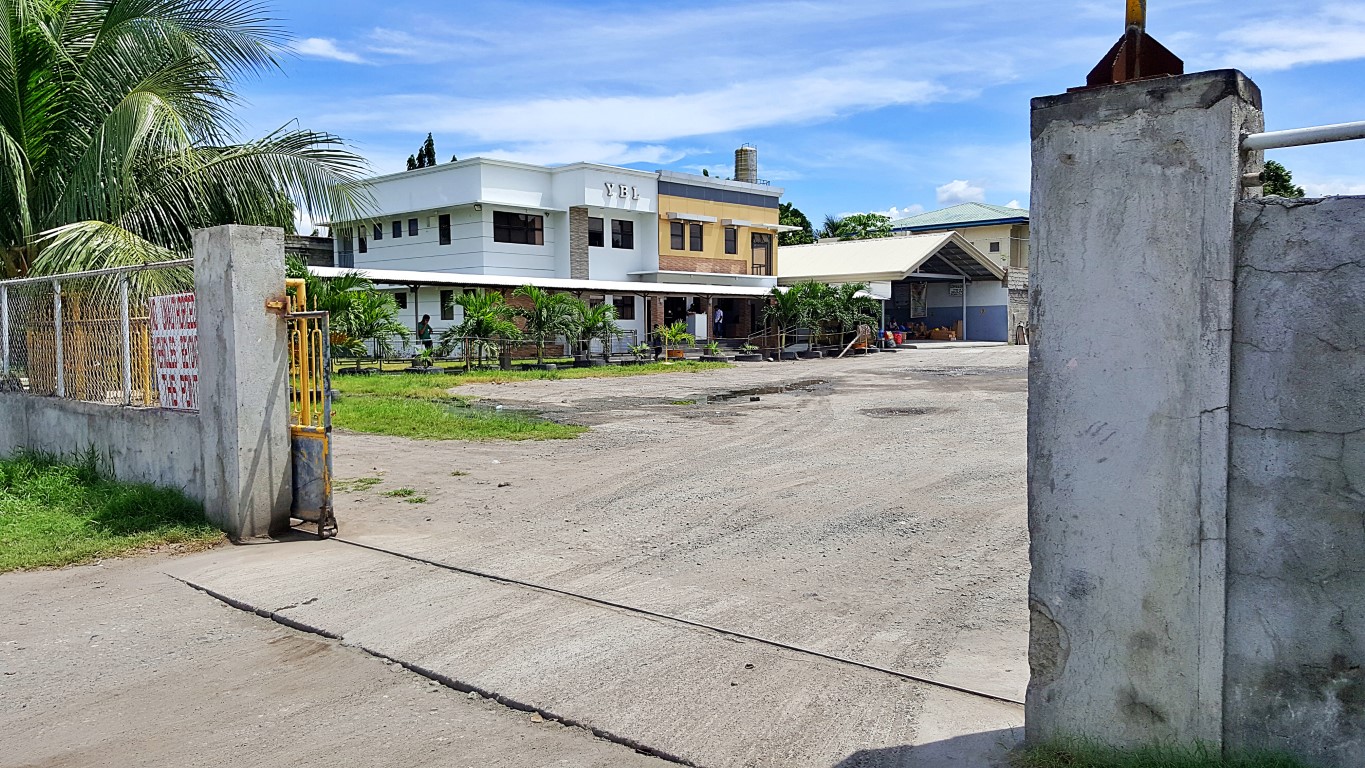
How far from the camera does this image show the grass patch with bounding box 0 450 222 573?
7.23m

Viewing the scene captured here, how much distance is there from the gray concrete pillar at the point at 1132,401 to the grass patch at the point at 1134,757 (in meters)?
0.05

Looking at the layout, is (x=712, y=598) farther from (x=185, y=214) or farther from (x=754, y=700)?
(x=185, y=214)

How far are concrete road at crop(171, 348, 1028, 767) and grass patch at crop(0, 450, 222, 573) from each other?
2.61 ft

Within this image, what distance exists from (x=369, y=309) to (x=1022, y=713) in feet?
74.1

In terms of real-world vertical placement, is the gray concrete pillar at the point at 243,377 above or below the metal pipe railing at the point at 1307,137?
below

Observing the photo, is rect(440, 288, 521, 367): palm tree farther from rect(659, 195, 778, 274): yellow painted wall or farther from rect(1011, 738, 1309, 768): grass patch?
rect(1011, 738, 1309, 768): grass patch

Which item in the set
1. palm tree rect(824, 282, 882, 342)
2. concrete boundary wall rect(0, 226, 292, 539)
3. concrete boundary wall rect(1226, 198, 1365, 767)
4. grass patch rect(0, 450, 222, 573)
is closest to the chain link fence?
concrete boundary wall rect(0, 226, 292, 539)

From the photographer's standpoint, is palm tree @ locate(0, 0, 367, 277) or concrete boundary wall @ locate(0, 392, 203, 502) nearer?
concrete boundary wall @ locate(0, 392, 203, 502)

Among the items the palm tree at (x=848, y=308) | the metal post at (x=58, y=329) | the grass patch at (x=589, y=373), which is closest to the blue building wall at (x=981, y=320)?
the palm tree at (x=848, y=308)

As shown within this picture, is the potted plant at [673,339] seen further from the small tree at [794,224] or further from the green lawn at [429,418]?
the small tree at [794,224]

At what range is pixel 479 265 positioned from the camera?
36250 mm

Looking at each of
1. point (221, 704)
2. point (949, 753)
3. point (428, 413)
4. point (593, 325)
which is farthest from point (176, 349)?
point (593, 325)

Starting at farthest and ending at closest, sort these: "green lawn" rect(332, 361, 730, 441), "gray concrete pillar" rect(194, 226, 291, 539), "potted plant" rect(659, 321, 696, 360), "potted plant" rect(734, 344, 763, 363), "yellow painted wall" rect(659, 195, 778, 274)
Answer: "yellow painted wall" rect(659, 195, 778, 274), "potted plant" rect(734, 344, 763, 363), "potted plant" rect(659, 321, 696, 360), "green lawn" rect(332, 361, 730, 441), "gray concrete pillar" rect(194, 226, 291, 539)

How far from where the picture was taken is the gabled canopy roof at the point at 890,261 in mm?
42938
